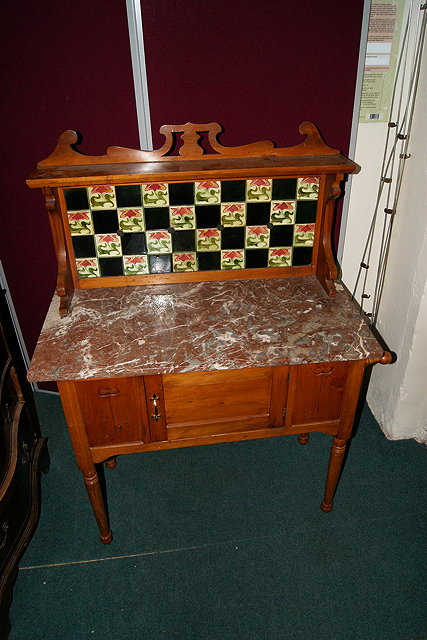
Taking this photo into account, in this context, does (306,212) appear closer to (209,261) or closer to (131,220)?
(209,261)

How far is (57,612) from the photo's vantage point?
67.6 inches

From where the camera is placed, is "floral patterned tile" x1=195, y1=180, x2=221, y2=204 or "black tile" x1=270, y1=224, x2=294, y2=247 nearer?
"floral patterned tile" x1=195, y1=180, x2=221, y2=204

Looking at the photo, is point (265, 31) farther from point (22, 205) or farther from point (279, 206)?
point (22, 205)

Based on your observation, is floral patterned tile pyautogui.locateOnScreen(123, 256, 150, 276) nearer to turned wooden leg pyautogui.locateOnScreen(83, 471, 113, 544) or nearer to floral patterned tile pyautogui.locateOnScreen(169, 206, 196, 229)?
floral patterned tile pyautogui.locateOnScreen(169, 206, 196, 229)

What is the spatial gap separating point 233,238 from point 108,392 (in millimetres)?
763

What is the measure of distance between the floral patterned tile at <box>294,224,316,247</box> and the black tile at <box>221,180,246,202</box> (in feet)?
0.83

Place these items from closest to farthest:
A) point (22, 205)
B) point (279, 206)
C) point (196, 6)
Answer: point (196, 6) < point (279, 206) < point (22, 205)

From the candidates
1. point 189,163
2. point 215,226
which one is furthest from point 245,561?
point 189,163

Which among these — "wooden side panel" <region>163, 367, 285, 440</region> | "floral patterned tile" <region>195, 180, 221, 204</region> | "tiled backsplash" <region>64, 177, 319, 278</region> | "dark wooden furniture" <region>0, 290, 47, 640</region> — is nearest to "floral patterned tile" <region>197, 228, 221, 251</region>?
"tiled backsplash" <region>64, 177, 319, 278</region>

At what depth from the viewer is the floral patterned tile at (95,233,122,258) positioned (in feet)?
6.01

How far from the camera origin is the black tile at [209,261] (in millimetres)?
1911

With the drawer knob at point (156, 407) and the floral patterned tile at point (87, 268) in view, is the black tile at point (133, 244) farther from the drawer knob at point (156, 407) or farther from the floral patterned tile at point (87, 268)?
the drawer knob at point (156, 407)

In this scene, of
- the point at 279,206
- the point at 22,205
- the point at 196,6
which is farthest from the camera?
the point at 22,205

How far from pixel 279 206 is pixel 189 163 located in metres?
0.37
